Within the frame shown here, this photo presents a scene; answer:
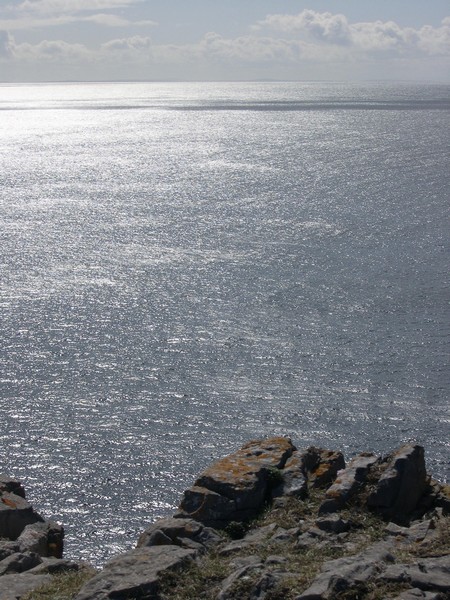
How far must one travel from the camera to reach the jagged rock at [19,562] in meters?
12.4

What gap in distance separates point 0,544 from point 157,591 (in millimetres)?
4288

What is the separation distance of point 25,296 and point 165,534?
93.5ft

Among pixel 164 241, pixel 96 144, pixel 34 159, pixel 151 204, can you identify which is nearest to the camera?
pixel 164 241

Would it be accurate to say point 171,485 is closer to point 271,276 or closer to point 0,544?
point 0,544

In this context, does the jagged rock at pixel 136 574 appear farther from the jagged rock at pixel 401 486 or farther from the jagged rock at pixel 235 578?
the jagged rock at pixel 401 486

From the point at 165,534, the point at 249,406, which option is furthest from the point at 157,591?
the point at 249,406

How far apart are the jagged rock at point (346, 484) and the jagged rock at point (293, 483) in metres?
0.53

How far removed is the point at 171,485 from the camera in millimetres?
22984

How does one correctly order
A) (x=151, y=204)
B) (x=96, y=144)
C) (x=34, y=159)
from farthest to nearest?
(x=96, y=144) < (x=34, y=159) < (x=151, y=204)

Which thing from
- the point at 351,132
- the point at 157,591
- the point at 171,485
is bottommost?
the point at 171,485

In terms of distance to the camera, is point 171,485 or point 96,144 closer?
point 171,485

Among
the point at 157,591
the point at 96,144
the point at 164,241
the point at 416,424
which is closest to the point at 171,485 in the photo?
the point at 416,424

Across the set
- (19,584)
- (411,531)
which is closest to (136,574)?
(19,584)

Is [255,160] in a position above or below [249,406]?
above
